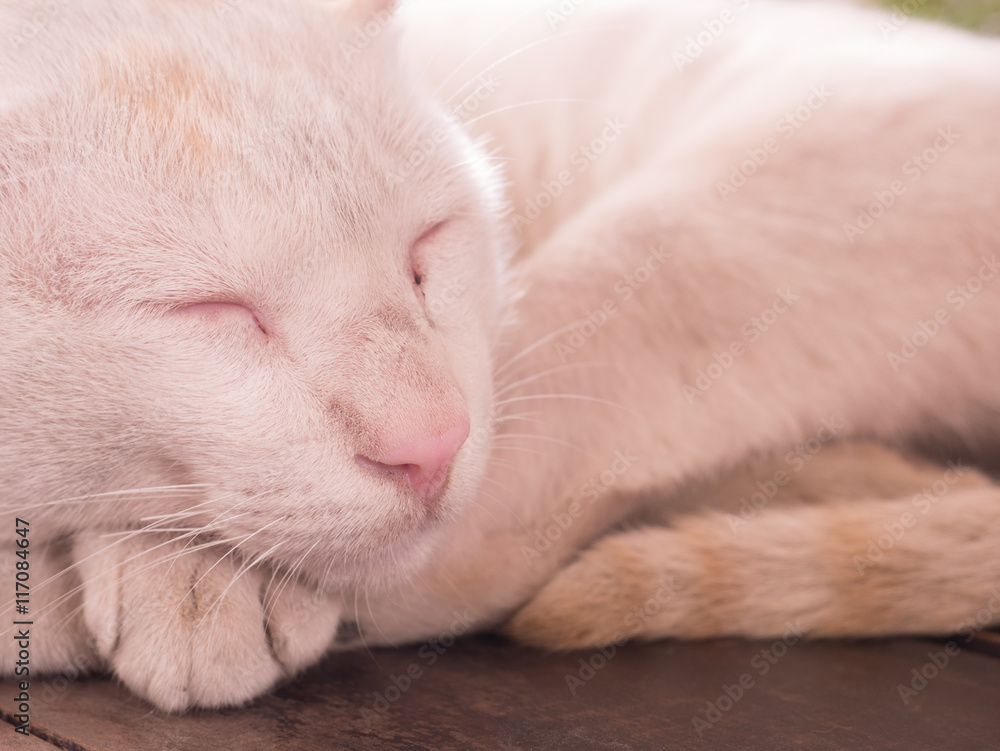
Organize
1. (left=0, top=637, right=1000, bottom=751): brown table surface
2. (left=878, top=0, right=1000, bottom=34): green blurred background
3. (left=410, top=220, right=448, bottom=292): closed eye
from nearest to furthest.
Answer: (left=0, top=637, right=1000, bottom=751): brown table surface → (left=410, top=220, right=448, bottom=292): closed eye → (left=878, top=0, right=1000, bottom=34): green blurred background

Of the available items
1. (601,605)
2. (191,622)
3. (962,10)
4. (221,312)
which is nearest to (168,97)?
(221,312)

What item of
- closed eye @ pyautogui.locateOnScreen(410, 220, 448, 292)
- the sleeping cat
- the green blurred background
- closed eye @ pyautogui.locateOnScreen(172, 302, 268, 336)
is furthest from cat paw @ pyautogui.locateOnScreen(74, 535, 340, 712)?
the green blurred background

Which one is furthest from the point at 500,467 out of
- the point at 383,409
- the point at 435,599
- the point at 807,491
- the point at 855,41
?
the point at 855,41

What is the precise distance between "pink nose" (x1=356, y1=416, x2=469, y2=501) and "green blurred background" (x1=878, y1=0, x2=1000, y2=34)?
6.21 ft

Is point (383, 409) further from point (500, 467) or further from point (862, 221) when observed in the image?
point (862, 221)

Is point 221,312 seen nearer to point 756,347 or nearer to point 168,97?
point 168,97

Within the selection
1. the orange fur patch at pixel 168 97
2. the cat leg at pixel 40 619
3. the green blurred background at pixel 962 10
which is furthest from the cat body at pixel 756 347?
the green blurred background at pixel 962 10

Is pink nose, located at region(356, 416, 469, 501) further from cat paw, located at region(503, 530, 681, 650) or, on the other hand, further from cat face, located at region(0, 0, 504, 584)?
cat paw, located at region(503, 530, 681, 650)

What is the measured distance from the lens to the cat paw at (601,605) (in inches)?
40.1

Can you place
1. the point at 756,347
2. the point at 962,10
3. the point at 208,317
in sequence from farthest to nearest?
the point at 962,10
the point at 756,347
the point at 208,317

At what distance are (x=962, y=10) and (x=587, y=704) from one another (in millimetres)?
2237

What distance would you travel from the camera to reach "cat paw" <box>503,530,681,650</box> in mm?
1018

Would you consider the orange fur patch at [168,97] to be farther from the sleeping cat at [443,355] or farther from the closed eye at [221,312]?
the closed eye at [221,312]

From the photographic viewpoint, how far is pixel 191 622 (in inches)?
35.1
